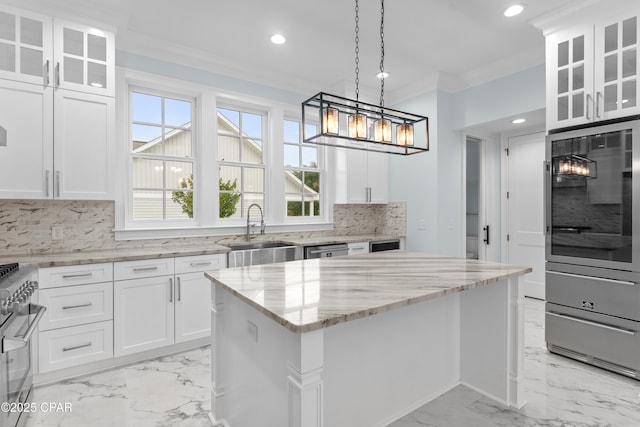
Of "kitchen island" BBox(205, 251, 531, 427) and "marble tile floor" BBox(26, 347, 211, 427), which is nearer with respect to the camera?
"kitchen island" BBox(205, 251, 531, 427)

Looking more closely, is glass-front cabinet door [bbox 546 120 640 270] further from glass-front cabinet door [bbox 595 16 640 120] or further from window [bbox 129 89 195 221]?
window [bbox 129 89 195 221]

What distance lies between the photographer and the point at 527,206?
15.8ft

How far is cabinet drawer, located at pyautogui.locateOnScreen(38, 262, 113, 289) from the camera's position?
2.55 metres

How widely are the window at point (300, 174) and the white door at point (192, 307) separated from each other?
1686 mm

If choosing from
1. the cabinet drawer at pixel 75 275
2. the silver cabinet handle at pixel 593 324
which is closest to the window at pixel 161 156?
the cabinet drawer at pixel 75 275

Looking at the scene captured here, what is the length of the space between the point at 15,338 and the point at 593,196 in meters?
3.80

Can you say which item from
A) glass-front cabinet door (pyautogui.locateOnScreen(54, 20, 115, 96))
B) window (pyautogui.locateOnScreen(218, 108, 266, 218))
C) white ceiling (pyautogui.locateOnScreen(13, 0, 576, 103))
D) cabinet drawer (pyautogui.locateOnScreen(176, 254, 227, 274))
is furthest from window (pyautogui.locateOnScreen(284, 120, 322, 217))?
glass-front cabinet door (pyautogui.locateOnScreen(54, 20, 115, 96))

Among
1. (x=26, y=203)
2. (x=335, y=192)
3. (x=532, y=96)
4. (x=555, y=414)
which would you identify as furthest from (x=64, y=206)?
(x=532, y=96)

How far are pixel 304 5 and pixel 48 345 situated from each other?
3.29m

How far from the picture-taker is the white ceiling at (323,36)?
2.89 m

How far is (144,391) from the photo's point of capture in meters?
2.49

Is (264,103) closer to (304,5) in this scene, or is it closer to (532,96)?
(304,5)

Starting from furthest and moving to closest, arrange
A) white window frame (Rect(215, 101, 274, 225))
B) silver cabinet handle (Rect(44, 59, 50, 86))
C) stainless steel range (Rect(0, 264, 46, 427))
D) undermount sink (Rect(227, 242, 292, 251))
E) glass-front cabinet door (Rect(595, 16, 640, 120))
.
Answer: white window frame (Rect(215, 101, 274, 225)), undermount sink (Rect(227, 242, 292, 251)), silver cabinet handle (Rect(44, 59, 50, 86)), glass-front cabinet door (Rect(595, 16, 640, 120)), stainless steel range (Rect(0, 264, 46, 427))

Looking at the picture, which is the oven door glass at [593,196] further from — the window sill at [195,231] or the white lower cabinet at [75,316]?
the white lower cabinet at [75,316]
